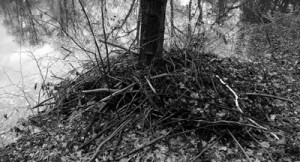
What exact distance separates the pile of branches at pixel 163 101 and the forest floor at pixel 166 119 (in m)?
0.01

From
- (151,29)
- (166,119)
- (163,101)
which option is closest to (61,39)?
(151,29)

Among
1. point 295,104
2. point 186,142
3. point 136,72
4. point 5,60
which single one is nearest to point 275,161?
point 186,142

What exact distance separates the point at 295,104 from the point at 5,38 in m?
8.54

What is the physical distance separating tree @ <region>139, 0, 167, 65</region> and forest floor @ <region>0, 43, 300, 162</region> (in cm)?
21

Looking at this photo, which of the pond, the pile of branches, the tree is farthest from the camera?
the pond

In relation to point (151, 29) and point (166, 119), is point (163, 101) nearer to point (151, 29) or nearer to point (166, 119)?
point (166, 119)

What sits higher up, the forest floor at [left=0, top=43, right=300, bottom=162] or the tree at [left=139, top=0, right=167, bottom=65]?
the tree at [left=139, top=0, right=167, bottom=65]

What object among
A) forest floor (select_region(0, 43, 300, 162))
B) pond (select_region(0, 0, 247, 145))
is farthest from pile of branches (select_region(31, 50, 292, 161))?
pond (select_region(0, 0, 247, 145))

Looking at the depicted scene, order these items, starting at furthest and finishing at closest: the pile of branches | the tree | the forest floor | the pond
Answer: the pond
the tree
the pile of branches
the forest floor

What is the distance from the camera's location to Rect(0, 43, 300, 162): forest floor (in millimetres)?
2713

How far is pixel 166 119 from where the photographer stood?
2.99 meters

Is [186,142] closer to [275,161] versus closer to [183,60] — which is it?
[275,161]

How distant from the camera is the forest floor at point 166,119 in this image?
271 centimetres

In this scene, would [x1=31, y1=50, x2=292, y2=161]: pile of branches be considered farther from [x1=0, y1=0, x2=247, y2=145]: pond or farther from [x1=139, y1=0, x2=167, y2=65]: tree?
[x1=0, y1=0, x2=247, y2=145]: pond
